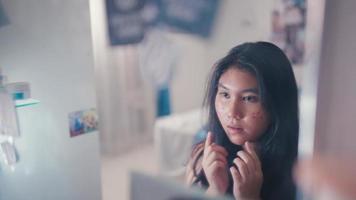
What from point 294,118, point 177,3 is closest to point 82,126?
point 177,3

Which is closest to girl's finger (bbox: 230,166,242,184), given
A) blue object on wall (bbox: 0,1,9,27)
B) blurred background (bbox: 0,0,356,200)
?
blurred background (bbox: 0,0,356,200)

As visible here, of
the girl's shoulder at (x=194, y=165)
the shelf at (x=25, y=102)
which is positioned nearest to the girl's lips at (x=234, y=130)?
the girl's shoulder at (x=194, y=165)

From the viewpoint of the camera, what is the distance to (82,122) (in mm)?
969

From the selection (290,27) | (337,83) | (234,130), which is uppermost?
(290,27)

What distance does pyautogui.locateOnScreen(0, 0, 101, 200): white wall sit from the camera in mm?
892

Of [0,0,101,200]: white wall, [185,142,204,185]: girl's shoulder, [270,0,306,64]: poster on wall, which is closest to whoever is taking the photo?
[270,0,306,64]: poster on wall

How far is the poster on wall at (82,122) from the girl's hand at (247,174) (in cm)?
A: 45

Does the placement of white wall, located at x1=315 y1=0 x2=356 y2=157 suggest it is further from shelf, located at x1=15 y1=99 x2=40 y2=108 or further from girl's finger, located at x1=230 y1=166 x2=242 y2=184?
shelf, located at x1=15 y1=99 x2=40 y2=108

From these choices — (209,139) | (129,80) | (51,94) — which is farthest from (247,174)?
(51,94)

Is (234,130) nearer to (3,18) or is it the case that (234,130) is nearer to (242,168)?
(242,168)

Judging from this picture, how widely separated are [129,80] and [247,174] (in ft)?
1.29

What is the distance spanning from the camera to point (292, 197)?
736 millimetres

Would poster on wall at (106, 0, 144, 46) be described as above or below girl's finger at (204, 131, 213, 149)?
above

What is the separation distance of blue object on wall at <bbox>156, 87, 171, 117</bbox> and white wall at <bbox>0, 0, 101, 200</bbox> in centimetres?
22
